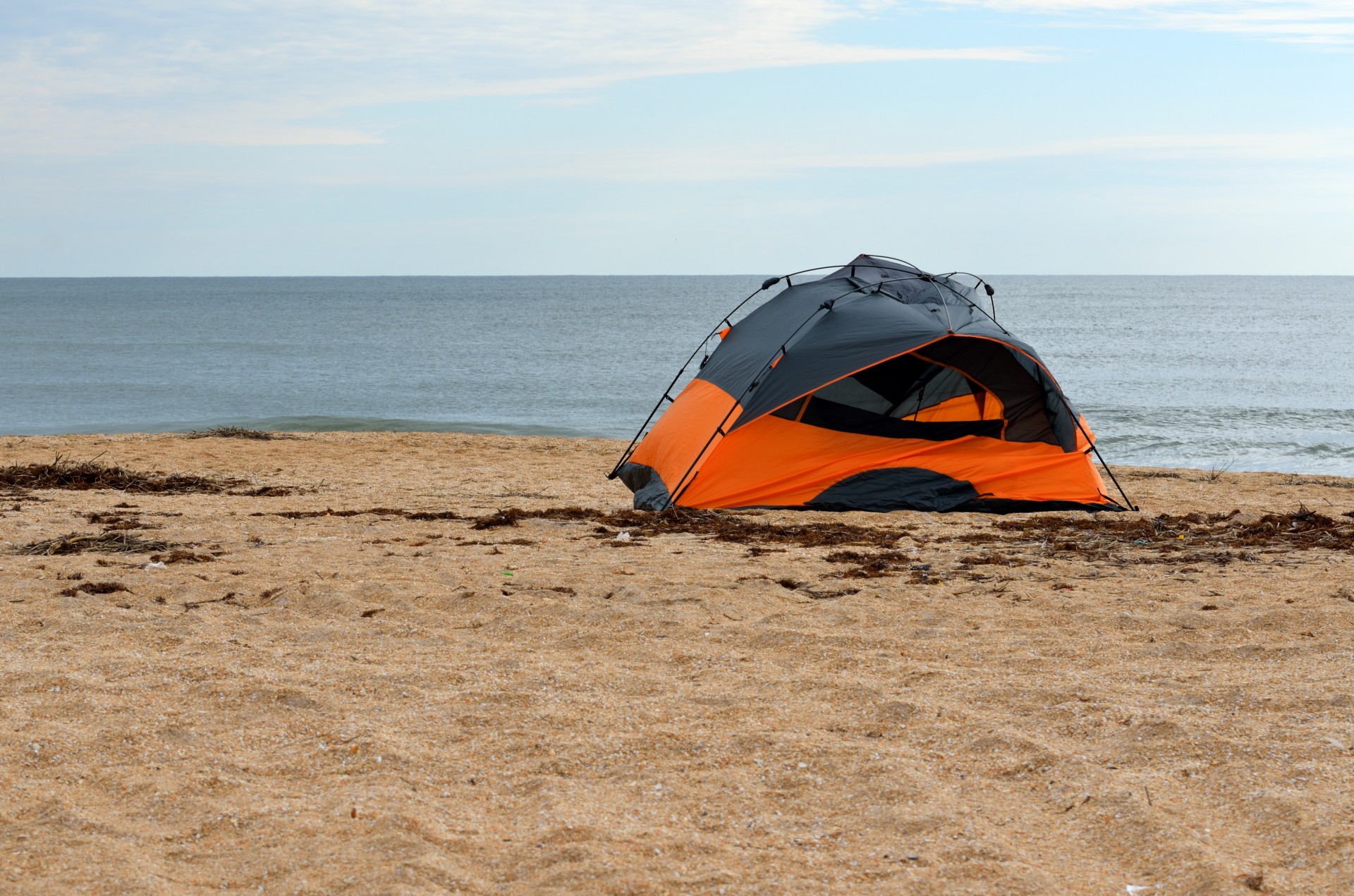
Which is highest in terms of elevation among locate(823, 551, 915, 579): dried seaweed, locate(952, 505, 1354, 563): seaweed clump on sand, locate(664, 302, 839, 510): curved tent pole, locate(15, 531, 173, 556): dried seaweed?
locate(664, 302, 839, 510): curved tent pole

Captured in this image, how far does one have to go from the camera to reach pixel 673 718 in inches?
153

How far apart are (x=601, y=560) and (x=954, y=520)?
128 inches

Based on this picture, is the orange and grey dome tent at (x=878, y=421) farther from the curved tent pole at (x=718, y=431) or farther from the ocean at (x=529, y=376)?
Result: the ocean at (x=529, y=376)

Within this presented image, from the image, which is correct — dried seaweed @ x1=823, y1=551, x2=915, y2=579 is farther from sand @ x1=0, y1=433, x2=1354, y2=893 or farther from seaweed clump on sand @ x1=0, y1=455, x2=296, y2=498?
seaweed clump on sand @ x1=0, y1=455, x2=296, y2=498

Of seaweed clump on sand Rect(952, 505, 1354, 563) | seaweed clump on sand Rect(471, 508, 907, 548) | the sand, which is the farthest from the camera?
seaweed clump on sand Rect(471, 508, 907, 548)

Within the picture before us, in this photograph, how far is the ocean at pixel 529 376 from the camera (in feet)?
66.7

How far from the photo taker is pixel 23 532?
23.4 feet

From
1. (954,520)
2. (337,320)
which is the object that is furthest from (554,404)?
(337,320)

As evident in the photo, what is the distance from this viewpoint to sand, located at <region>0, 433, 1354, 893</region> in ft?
9.38

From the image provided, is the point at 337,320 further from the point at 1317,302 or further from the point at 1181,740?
the point at 1317,302

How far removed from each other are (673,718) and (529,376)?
2910 centimetres

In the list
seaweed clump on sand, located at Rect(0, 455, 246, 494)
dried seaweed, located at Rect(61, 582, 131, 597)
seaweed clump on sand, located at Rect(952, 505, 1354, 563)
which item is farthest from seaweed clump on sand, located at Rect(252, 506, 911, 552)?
dried seaweed, located at Rect(61, 582, 131, 597)

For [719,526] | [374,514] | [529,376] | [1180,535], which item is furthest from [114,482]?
[529,376]

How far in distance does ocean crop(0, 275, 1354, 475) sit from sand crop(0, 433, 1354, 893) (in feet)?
40.6
